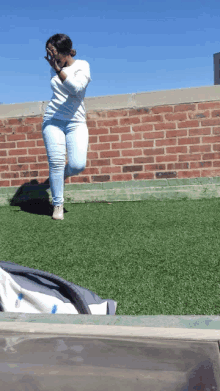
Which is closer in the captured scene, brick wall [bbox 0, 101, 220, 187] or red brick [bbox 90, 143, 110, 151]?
brick wall [bbox 0, 101, 220, 187]

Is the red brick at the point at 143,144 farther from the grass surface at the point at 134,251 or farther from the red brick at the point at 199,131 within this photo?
the grass surface at the point at 134,251

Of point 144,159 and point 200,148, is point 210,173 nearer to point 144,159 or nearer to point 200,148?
point 200,148

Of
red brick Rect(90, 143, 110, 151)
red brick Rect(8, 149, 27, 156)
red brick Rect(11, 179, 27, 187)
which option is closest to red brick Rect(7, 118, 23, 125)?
red brick Rect(8, 149, 27, 156)

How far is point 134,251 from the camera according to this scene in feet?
8.50

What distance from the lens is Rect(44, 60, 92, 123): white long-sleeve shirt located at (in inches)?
133

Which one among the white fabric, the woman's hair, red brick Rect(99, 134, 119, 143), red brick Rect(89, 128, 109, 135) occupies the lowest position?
the white fabric

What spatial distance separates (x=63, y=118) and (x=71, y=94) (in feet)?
0.85

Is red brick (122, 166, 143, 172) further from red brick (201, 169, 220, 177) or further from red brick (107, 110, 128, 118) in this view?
red brick (201, 169, 220, 177)

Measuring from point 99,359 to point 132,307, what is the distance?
2.36 ft

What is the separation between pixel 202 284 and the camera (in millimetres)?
1933

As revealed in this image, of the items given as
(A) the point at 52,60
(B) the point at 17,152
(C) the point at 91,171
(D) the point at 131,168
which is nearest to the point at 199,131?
(D) the point at 131,168

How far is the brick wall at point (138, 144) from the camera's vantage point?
4707 millimetres

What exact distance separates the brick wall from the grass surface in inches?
26.3

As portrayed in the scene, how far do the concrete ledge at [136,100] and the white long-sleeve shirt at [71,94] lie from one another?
1.21 metres
